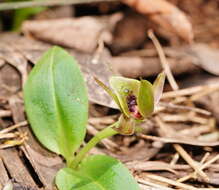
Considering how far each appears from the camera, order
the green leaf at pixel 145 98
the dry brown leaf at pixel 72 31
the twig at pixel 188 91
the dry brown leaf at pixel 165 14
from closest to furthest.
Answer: the green leaf at pixel 145 98, the twig at pixel 188 91, the dry brown leaf at pixel 72 31, the dry brown leaf at pixel 165 14

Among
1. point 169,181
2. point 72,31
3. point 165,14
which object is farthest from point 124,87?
point 165,14

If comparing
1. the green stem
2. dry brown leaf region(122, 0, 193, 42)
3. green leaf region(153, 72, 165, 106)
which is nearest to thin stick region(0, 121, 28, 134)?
the green stem

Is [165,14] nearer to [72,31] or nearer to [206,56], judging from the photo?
[206,56]

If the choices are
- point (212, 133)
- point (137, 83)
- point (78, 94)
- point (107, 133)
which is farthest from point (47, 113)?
point (212, 133)

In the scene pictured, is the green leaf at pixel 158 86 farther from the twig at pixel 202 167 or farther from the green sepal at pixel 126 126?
the twig at pixel 202 167

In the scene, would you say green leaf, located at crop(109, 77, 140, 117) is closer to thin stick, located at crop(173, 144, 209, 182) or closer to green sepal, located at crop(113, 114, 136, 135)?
green sepal, located at crop(113, 114, 136, 135)

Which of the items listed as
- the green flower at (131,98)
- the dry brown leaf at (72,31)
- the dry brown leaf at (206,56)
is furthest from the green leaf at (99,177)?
the dry brown leaf at (206,56)
